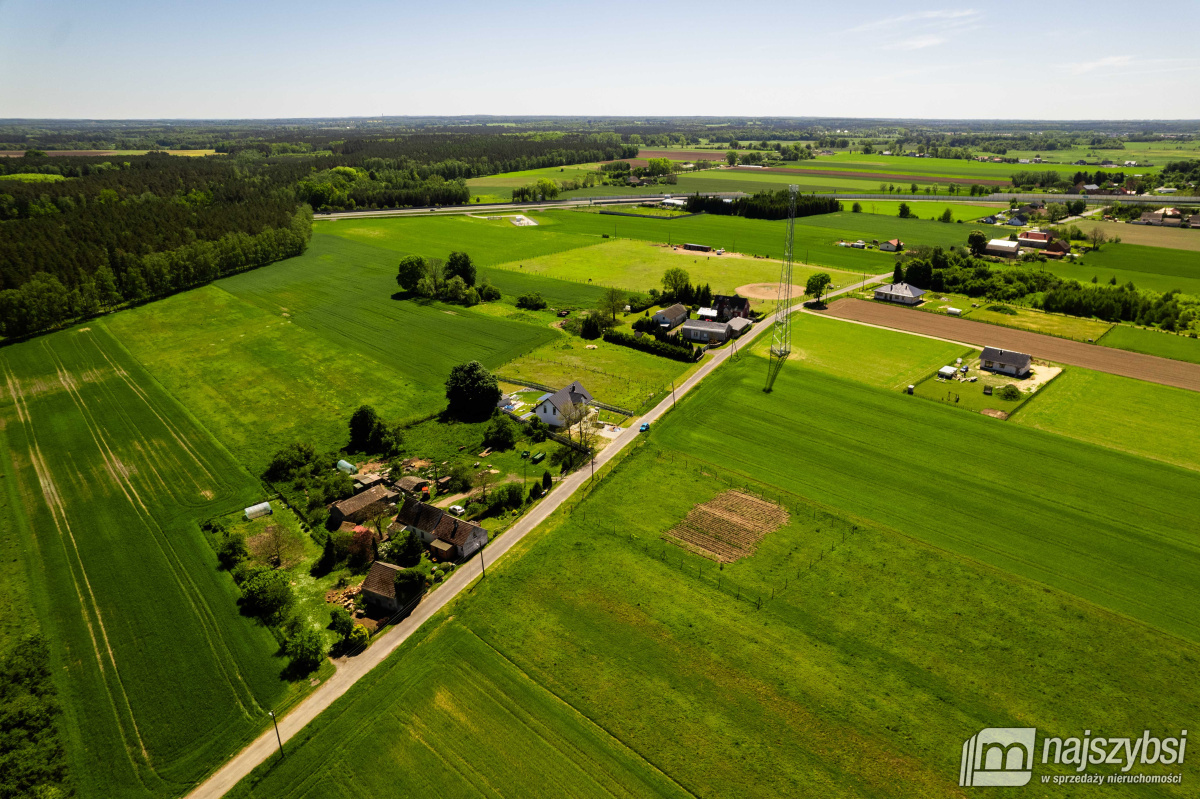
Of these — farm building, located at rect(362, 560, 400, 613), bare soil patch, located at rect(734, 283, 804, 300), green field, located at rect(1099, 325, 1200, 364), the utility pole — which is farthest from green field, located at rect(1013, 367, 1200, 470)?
the utility pole

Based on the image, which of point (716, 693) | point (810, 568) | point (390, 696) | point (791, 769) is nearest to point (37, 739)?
point (390, 696)

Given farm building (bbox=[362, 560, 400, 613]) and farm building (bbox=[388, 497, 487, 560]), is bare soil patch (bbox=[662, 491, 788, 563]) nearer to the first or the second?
farm building (bbox=[388, 497, 487, 560])

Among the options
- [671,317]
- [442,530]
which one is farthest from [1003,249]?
[442,530]

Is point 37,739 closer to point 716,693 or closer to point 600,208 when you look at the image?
point 716,693

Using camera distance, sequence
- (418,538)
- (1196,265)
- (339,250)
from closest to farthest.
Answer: (418,538)
(1196,265)
(339,250)

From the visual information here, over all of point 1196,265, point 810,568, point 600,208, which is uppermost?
point 600,208
